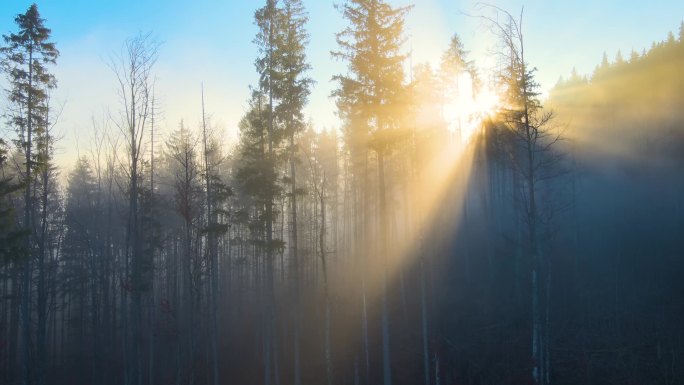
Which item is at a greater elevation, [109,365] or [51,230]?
[51,230]

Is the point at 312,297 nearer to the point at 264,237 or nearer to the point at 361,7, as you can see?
the point at 264,237

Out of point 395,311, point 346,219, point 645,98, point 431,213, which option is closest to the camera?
point 395,311

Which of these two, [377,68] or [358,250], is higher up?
[377,68]

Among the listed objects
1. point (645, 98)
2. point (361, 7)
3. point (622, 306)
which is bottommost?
point (622, 306)

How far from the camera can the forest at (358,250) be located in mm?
17641

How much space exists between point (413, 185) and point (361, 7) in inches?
473

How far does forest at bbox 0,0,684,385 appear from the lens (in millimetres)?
17641

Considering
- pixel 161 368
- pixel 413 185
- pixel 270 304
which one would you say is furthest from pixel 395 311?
pixel 161 368

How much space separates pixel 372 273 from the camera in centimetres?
3331

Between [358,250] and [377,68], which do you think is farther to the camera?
[358,250]

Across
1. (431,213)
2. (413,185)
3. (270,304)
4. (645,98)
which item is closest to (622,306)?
(431,213)

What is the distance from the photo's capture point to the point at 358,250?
35.8 metres

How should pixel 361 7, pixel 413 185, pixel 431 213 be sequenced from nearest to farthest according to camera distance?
pixel 361 7
pixel 413 185
pixel 431 213

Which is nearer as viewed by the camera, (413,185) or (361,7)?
(361,7)
